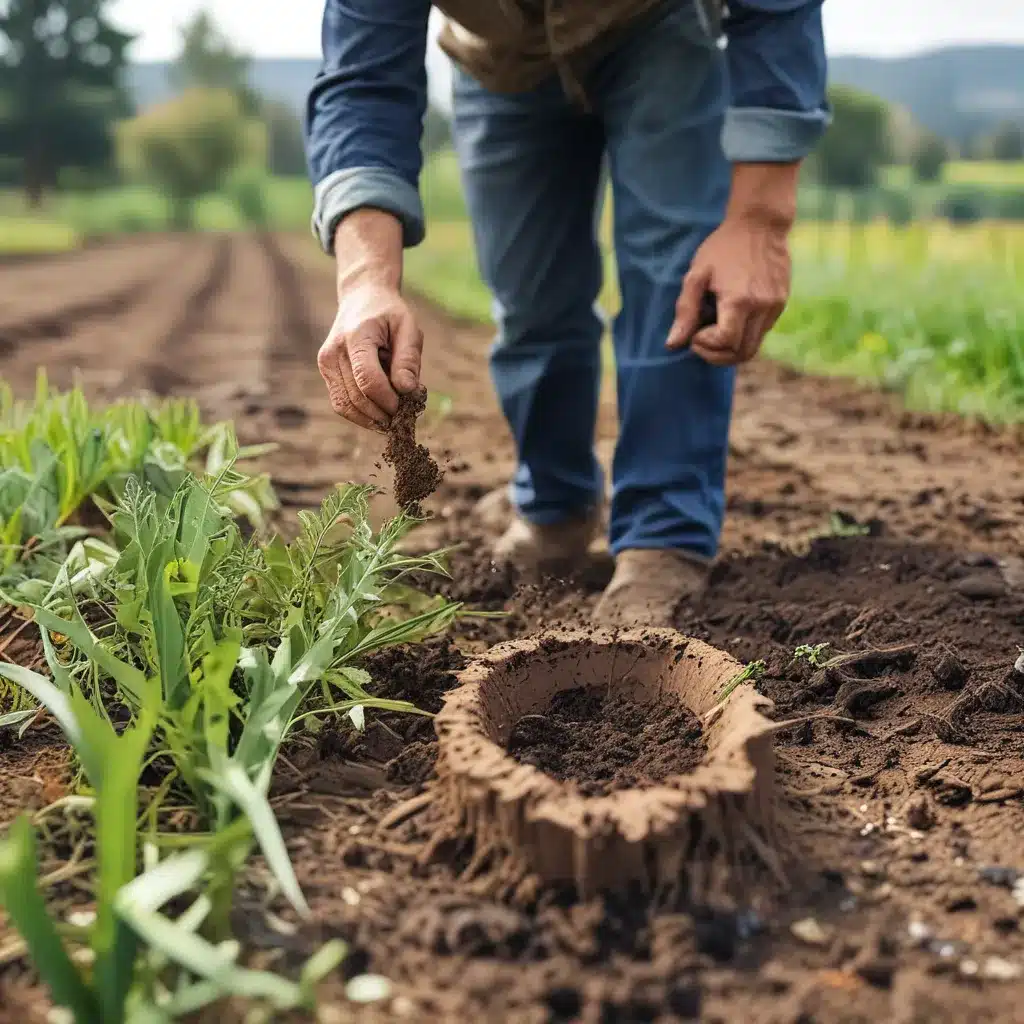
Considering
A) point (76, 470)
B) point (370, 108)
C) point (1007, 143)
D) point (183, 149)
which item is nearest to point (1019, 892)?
point (370, 108)

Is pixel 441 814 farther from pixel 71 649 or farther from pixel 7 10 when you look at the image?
pixel 7 10

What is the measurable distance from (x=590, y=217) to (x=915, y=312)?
2.92 m

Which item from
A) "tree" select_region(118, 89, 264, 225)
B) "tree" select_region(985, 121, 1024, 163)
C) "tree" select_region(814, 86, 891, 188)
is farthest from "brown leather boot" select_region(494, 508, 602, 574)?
"tree" select_region(118, 89, 264, 225)

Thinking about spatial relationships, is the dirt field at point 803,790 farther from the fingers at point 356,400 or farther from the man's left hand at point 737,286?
the man's left hand at point 737,286

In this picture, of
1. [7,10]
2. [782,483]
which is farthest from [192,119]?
[782,483]

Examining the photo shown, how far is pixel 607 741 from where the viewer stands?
151 centimetres

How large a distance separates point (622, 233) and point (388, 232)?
0.65 m

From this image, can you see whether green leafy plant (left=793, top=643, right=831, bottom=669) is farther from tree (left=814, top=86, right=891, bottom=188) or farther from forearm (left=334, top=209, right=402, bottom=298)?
tree (left=814, top=86, right=891, bottom=188)

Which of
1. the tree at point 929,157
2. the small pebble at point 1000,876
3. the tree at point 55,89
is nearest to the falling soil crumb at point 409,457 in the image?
the small pebble at point 1000,876

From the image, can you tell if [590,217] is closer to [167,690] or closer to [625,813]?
[167,690]

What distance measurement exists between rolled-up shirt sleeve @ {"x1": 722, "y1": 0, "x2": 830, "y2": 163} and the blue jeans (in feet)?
0.59

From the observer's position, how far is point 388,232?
6.15ft

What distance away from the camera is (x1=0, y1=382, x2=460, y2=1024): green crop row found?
0.96 m

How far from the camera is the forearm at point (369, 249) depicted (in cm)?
181
